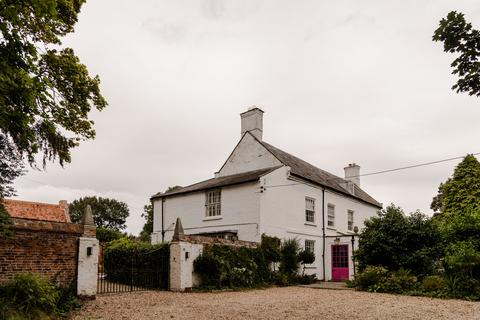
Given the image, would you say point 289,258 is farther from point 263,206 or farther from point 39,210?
point 39,210

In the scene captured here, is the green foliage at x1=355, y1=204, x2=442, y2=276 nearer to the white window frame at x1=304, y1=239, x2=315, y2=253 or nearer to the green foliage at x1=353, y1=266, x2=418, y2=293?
the green foliage at x1=353, y1=266, x2=418, y2=293

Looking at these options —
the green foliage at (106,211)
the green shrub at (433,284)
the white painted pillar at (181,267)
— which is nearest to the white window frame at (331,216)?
the green shrub at (433,284)

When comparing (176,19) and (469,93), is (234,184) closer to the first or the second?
(176,19)

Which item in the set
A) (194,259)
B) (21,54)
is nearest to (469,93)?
(21,54)

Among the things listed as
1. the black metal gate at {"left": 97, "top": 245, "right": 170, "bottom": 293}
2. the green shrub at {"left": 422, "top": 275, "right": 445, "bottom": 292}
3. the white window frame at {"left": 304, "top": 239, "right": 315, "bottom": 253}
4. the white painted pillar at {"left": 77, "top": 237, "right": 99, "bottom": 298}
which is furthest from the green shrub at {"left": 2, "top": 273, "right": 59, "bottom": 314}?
the white window frame at {"left": 304, "top": 239, "right": 315, "bottom": 253}

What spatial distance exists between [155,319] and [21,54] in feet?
20.9

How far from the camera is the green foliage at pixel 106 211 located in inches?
2511

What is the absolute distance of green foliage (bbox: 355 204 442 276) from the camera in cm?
1708

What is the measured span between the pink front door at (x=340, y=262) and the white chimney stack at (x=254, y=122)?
855 centimetres

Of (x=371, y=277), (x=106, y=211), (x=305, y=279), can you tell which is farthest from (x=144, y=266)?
(x=106, y=211)

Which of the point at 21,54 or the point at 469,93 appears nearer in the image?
the point at 469,93

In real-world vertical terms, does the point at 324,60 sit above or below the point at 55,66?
above

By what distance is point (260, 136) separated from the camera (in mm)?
24391

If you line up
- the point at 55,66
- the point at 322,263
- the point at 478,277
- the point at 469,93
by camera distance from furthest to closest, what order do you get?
the point at 322,263, the point at 478,277, the point at 55,66, the point at 469,93
